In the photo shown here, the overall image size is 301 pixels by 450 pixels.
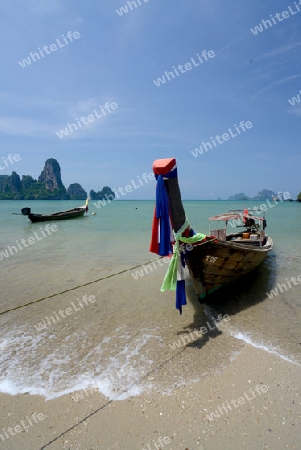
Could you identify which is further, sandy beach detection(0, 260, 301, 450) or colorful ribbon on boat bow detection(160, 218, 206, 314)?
colorful ribbon on boat bow detection(160, 218, 206, 314)

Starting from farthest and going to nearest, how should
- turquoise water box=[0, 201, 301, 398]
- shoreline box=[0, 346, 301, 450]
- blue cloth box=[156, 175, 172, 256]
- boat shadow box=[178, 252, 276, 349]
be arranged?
boat shadow box=[178, 252, 276, 349]
blue cloth box=[156, 175, 172, 256]
turquoise water box=[0, 201, 301, 398]
shoreline box=[0, 346, 301, 450]

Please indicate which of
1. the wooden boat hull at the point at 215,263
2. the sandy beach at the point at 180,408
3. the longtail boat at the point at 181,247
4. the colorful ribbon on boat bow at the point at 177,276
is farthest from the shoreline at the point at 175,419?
the wooden boat hull at the point at 215,263

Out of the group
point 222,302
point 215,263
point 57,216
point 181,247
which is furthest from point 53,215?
point 181,247

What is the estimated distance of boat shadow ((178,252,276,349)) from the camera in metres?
5.54

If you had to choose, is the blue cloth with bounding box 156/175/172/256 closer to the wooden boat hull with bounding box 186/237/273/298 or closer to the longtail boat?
the longtail boat

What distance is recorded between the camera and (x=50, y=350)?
16.4ft

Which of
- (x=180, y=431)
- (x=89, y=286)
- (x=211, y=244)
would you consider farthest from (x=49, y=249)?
(x=180, y=431)

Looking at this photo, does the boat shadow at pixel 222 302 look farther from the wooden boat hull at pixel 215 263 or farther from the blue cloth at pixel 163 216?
the blue cloth at pixel 163 216

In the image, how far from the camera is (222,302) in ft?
23.4

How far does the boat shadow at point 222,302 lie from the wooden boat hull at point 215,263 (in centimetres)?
37

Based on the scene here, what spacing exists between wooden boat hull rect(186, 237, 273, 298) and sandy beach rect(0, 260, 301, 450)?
1.72 m

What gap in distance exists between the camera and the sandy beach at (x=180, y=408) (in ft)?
10.0

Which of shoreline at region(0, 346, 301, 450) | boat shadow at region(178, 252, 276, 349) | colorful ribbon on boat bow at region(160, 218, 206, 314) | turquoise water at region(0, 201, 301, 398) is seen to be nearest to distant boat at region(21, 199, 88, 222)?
turquoise water at region(0, 201, 301, 398)

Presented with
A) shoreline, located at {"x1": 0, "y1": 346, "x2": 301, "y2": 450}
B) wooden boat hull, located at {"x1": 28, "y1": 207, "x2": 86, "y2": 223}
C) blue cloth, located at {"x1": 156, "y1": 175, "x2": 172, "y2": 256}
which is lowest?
shoreline, located at {"x1": 0, "y1": 346, "x2": 301, "y2": 450}
